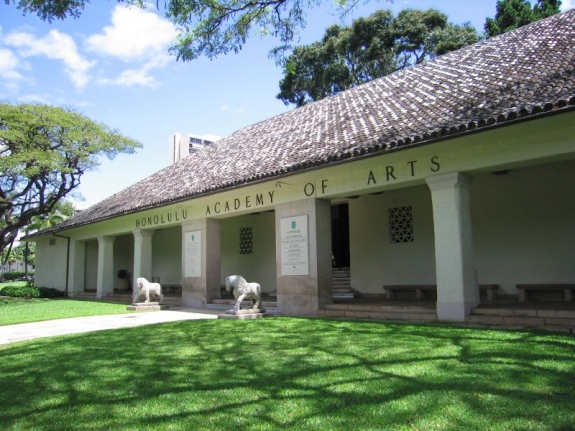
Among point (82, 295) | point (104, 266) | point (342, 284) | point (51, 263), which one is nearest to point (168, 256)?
point (104, 266)

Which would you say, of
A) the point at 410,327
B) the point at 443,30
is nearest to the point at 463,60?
the point at 410,327

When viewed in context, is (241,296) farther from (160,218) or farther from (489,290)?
(160,218)

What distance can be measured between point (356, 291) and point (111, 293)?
10.8 metres

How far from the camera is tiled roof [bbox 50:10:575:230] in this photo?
289 inches

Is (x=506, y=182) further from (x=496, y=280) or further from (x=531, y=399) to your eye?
(x=531, y=399)

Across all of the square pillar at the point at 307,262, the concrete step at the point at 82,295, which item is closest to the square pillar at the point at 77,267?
the concrete step at the point at 82,295

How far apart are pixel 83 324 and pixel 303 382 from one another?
7.55m

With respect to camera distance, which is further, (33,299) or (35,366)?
(33,299)

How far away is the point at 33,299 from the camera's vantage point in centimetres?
2025

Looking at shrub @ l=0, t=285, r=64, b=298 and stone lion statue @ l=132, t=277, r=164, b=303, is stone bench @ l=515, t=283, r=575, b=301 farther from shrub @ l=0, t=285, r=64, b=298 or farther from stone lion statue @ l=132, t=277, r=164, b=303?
shrub @ l=0, t=285, r=64, b=298

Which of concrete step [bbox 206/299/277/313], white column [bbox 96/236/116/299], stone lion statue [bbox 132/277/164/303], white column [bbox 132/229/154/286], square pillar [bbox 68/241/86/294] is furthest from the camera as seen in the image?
square pillar [bbox 68/241/86/294]

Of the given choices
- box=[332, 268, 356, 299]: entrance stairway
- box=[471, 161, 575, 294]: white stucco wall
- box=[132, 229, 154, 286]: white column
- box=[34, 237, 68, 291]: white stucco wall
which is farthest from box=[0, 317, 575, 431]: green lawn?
box=[34, 237, 68, 291]: white stucco wall

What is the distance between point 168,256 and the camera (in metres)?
20.1

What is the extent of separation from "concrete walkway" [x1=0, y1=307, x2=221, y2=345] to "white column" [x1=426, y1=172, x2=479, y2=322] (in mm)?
5121
